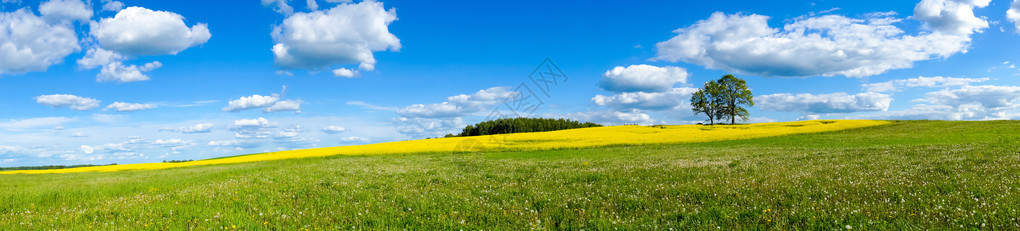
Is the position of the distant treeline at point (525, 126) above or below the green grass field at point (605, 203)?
above

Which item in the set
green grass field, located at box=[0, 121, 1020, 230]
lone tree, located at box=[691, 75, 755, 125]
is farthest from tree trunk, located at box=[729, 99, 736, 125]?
green grass field, located at box=[0, 121, 1020, 230]

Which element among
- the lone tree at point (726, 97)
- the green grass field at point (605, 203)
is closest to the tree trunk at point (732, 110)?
the lone tree at point (726, 97)

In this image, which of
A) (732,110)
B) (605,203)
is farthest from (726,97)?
(605,203)

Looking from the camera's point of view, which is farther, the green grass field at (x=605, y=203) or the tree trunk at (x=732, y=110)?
the tree trunk at (x=732, y=110)

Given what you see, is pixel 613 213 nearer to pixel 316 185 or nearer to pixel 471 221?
pixel 471 221

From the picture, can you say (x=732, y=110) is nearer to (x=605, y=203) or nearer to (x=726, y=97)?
(x=726, y=97)

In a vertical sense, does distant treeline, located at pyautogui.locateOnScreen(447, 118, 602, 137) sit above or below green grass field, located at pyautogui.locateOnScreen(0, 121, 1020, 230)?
above

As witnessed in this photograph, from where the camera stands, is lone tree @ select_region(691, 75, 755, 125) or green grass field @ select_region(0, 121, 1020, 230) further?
lone tree @ select_region(691, 75, 755, 125)

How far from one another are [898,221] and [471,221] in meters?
7.10

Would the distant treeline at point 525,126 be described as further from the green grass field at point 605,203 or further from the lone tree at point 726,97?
the green grass field at point 605,203

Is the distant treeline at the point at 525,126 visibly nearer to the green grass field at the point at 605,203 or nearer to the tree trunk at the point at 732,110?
the tree trunk at the point at 732,110

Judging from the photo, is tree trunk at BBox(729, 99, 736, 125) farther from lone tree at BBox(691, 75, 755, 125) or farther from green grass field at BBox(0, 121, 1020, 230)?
green grass field at BBox(0, 121, 1020, 230)

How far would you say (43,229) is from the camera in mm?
9336

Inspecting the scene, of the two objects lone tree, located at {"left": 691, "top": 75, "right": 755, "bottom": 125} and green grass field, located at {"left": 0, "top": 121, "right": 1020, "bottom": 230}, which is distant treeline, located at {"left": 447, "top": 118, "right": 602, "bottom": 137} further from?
green grass field, located at {"left": 0, "top": 121, "right": 1020, "bottom": 230}
